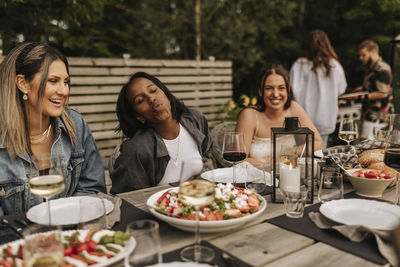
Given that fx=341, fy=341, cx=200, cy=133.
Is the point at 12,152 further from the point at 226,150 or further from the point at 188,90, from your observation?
the point at 188,90

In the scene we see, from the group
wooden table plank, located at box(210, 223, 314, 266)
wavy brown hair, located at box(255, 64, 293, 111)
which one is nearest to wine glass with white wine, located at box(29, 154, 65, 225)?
wooden table plank, located at box(210, 223, 314, 266)

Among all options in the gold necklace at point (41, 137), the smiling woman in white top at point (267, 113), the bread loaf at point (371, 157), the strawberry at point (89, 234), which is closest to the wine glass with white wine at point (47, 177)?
the strawberry at point (89, 234)

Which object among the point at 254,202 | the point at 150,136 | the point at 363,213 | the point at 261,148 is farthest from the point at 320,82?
the point at 254,202

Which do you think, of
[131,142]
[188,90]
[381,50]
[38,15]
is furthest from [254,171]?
[381,50]

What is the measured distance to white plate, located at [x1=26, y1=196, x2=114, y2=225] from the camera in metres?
1.27

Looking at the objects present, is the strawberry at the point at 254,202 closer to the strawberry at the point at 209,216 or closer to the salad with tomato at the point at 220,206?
the salad with tomato at the point at 220,206

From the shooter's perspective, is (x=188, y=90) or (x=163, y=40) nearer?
(x=188, y=90)

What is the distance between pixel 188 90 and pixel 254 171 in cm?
413

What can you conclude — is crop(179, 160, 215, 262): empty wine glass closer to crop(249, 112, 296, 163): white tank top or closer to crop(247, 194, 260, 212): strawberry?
crop(247, 194, 260, 212): strawberry

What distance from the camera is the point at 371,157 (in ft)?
6.41

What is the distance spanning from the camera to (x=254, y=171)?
5.98 feet

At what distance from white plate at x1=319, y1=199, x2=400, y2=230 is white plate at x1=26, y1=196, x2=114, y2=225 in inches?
34.0

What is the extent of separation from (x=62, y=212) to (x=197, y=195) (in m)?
0.70

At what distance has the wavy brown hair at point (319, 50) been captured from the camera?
3.99m
